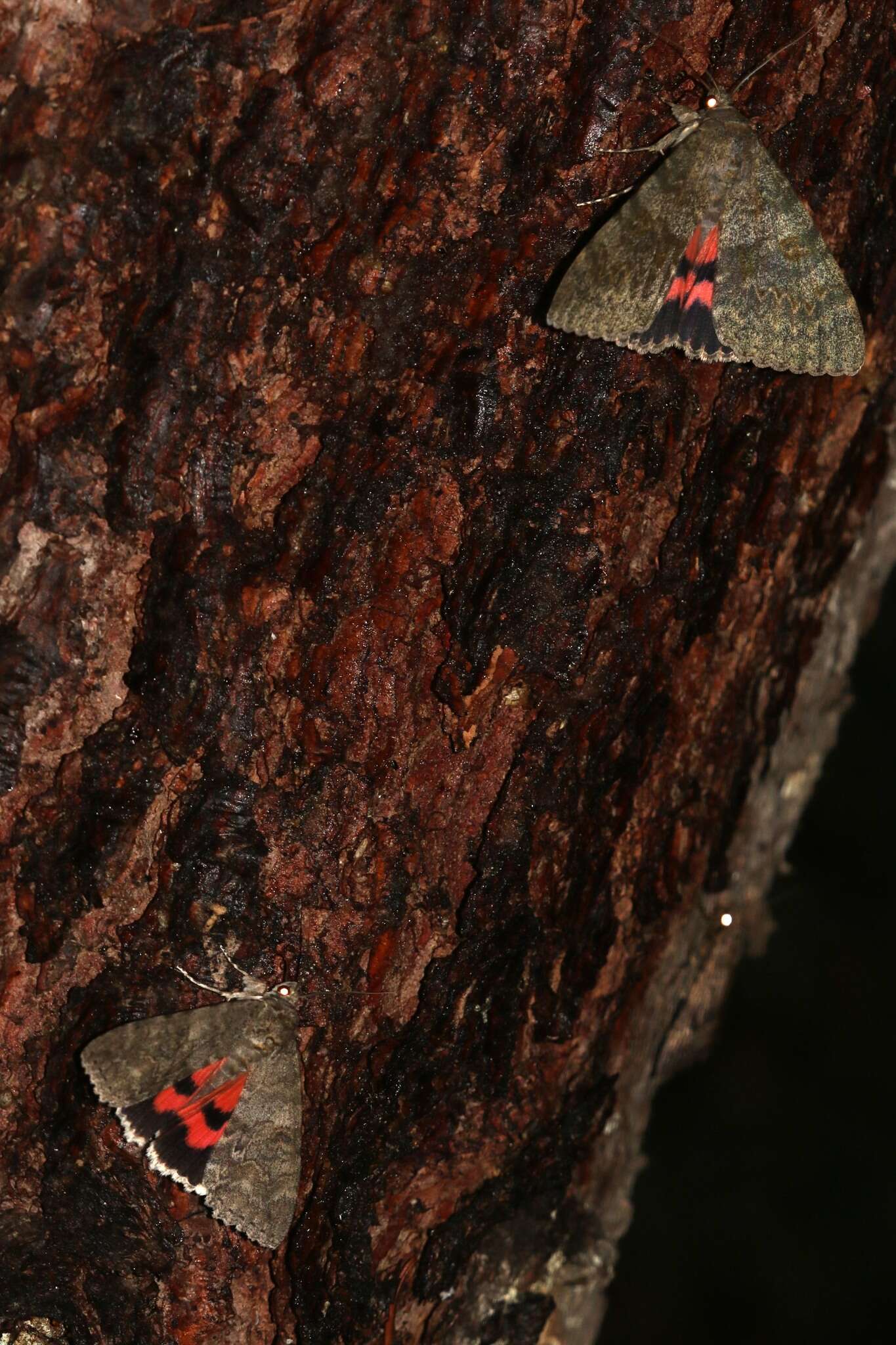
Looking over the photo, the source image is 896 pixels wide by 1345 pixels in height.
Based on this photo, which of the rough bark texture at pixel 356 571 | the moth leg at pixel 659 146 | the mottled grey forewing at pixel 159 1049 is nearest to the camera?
the rough bark texture at pixel 356 571

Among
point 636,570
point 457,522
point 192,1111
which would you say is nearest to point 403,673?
point 457,522

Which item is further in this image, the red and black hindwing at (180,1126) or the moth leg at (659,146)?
the red and black hindwing at (180,1126)

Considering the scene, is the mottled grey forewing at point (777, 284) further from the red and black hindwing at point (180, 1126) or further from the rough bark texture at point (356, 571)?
the red and black hindwing at point (180, 1126)

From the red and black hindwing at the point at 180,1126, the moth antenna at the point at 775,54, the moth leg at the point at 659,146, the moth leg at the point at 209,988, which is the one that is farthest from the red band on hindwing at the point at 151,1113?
the moth antenna at the point at 775,54

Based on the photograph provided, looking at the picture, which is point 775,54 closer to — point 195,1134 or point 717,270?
point 717,270

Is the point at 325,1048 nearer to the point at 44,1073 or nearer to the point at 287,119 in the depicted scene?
the point at 44,1073

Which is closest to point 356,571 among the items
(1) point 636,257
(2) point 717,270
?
(1) point 636,257

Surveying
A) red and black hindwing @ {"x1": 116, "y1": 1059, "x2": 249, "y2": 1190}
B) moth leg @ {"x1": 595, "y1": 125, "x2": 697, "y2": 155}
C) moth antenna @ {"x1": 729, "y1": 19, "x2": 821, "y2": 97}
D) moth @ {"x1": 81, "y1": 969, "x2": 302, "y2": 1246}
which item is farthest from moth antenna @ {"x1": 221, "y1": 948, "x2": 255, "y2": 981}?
moth antenna @ {"x1": 729, "y1": 19, "x2": 821, "y2": 97}
